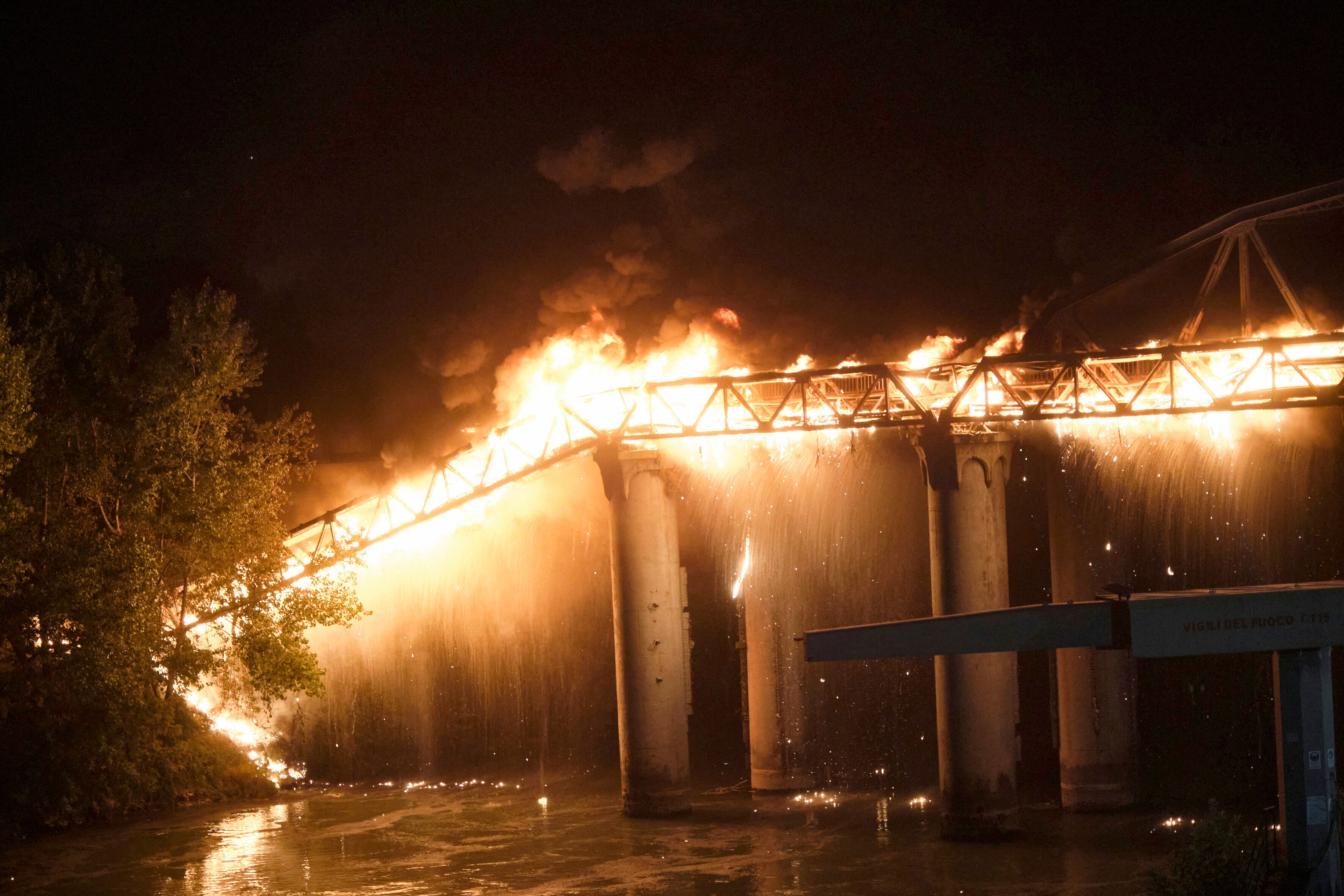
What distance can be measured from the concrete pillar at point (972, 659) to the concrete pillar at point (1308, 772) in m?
9.46

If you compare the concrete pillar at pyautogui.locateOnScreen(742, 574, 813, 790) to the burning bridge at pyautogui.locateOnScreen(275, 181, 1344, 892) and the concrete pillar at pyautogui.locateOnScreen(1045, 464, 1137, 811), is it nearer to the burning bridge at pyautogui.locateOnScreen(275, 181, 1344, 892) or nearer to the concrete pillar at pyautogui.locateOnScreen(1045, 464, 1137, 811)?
the burning bridge at pyautogui.locateOnScreen(275, 181, 1344, 892)

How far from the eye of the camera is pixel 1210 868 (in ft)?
47.4

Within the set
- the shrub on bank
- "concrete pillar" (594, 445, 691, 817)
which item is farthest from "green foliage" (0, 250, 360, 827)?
"concrete pillar" (594, 445, 691, 817)

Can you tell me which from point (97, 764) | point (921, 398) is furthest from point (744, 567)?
point (97, 764)

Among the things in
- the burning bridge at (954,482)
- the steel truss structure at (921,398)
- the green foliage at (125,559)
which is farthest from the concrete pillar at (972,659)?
the green foliage at (125,559)

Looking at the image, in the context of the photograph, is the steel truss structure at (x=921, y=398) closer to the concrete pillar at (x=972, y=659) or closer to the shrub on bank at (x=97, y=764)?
the concrete pillar at (x=972, y=659)

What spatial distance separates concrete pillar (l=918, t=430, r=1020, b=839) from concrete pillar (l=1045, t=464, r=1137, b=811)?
6.48ft

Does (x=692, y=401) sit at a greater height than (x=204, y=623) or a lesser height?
greater

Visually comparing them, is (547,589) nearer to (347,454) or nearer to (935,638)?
(347,454)

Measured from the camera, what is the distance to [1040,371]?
2711 centimetres

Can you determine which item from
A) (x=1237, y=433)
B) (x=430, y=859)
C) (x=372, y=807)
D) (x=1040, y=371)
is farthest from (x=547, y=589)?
(x=1237, y=433)

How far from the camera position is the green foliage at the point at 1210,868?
14422mm

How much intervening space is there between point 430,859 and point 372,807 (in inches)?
290

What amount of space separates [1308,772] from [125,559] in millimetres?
25693
